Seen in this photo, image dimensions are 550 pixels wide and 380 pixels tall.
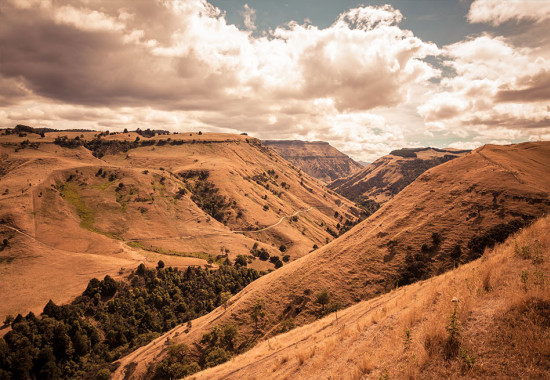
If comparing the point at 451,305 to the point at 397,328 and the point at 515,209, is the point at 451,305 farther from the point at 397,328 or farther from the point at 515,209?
the point at 515,209

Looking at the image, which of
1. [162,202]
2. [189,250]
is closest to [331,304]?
[189,250]

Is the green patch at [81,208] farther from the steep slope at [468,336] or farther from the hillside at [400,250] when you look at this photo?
the steep slope at [468,336]

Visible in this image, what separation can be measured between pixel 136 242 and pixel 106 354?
7012 centimetres

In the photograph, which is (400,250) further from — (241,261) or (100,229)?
(100,229)

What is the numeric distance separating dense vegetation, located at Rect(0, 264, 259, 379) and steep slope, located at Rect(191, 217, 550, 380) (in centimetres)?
6736

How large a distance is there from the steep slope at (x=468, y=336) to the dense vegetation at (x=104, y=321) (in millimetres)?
67357

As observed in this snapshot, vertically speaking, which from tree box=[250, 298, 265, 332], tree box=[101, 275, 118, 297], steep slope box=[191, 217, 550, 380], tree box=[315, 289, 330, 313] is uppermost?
steep slope box=[191, 217, 550, 380]

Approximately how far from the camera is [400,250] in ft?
173

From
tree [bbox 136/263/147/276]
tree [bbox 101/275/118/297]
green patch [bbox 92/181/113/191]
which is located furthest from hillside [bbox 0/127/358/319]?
tree [bbox 101/275/118/297]

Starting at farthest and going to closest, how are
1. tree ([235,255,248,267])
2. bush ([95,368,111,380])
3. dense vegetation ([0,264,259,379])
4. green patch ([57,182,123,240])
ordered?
green patch ([57,182,123,240]) < tree ([235,255,248,267]) < dense vegetation ([0,264,259,379]) < bush ([95,368,111,380])

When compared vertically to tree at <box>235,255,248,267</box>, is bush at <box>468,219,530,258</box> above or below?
above

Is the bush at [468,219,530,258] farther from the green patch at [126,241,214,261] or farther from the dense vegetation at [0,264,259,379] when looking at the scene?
the green patch at [126,241,214,261]

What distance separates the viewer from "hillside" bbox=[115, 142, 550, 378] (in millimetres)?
46719

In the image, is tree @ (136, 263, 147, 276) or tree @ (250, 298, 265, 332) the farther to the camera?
tree @ (136, 263, 147, 276)
